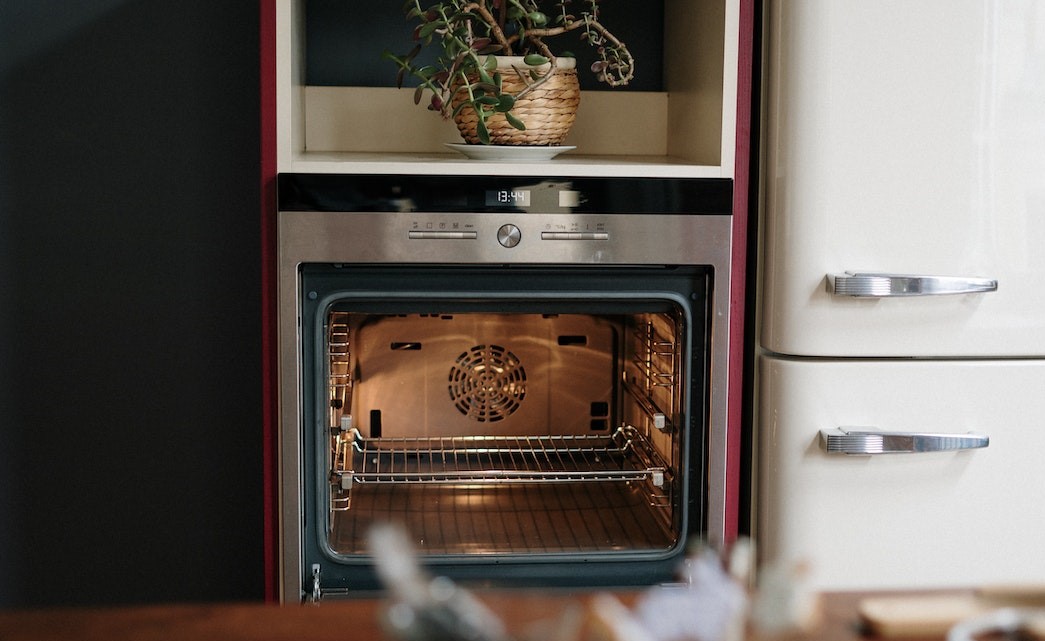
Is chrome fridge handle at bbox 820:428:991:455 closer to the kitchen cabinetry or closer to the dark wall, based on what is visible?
the kitchen cabinetry

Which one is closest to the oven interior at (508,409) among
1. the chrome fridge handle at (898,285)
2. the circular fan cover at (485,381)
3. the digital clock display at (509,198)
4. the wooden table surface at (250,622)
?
the circular fan cover at (485,381)

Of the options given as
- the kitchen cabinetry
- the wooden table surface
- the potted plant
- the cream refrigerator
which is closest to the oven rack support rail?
the kitchen cabinetry

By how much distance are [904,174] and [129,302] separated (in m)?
1.51

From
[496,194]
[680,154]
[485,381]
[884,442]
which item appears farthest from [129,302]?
[884,442]

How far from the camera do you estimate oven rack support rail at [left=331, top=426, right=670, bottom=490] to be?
192cm

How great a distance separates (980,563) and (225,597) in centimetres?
148

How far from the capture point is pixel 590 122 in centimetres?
218

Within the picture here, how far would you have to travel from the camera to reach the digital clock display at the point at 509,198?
164 cm

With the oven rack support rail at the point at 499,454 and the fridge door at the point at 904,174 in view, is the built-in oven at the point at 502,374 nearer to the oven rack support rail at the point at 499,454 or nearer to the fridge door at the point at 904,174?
the oven rack support rail at the point at 499,454

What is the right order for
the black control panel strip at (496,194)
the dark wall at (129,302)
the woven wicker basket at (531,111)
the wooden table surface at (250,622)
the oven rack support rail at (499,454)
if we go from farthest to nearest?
the dark wall at (129,302) < the oven rack support rail at (499,454) < the woven wicker basket at (531,111) < the black control panel strip at (496,194) < the wooden table surface at (250,622)

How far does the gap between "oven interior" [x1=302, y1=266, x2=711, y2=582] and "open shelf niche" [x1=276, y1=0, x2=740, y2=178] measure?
16 cm

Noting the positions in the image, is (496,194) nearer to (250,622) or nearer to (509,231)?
(509,231)

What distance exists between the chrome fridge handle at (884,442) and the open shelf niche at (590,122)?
17.5 inches

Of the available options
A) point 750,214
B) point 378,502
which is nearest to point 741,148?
point 750,214
